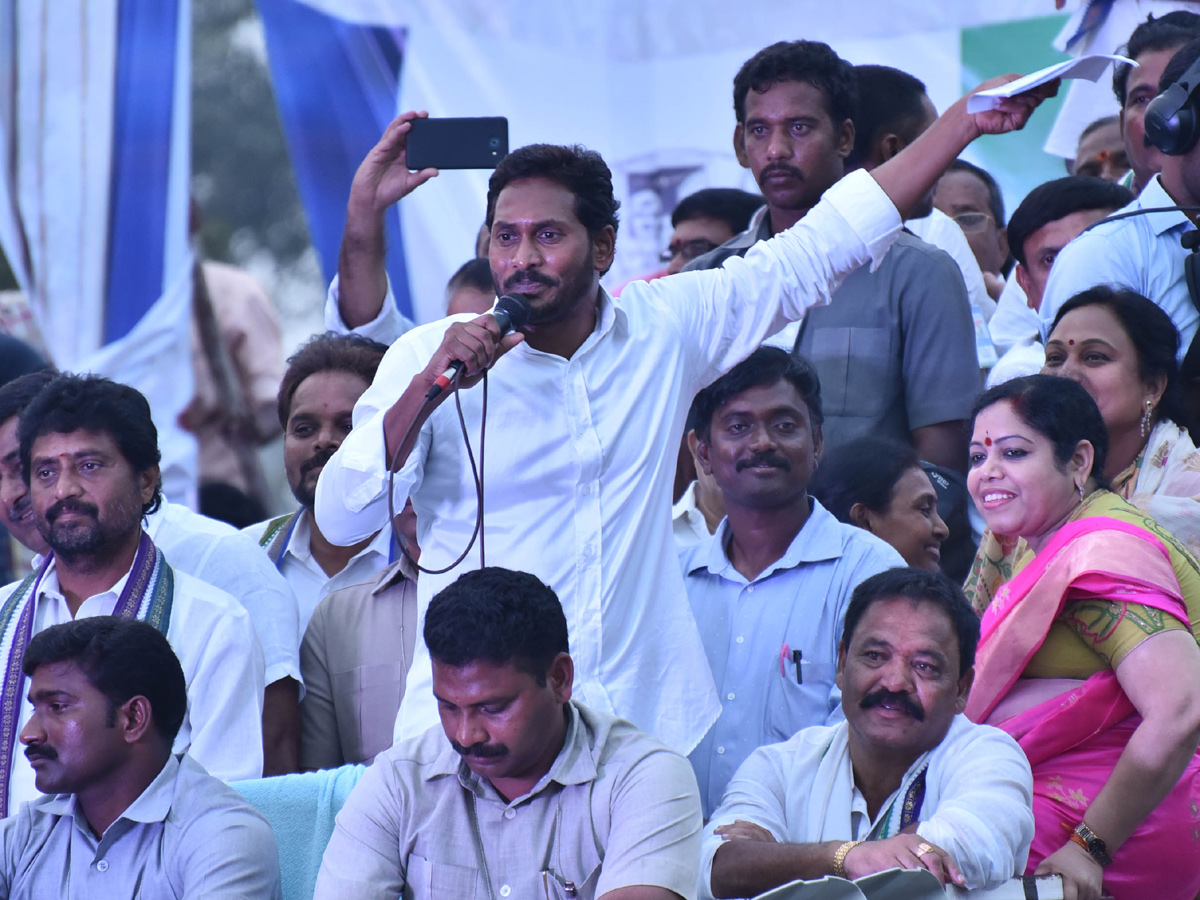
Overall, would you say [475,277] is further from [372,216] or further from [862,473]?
[862,473]

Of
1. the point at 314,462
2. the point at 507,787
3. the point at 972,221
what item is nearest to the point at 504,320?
the point at 507,787

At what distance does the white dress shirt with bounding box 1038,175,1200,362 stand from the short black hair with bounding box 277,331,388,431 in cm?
188

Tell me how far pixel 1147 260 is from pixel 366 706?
236cm

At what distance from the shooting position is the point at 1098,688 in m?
3.24

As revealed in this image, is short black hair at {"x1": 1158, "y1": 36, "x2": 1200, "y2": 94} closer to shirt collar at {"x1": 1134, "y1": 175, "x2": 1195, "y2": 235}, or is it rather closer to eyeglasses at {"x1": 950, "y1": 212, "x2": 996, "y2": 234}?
shirt collar at {"x1": 1134, "y1": 175, "x2": 1195, "y2": 235}

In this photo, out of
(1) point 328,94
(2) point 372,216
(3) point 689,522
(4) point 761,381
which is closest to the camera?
(4) point 761,381

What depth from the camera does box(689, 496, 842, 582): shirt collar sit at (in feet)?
12.7

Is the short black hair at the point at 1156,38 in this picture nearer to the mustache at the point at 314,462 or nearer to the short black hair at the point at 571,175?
the short black hair at the point at 571,175

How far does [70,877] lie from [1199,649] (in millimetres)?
2348

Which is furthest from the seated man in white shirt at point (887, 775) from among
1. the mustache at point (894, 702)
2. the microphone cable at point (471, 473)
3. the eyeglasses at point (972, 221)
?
the eyeglasses at point (972, 221)

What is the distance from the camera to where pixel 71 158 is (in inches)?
256

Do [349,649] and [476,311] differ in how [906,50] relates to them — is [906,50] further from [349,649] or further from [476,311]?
[349,649]

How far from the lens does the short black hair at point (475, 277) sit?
203 inches

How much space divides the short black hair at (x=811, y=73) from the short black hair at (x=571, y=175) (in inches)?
54.8
